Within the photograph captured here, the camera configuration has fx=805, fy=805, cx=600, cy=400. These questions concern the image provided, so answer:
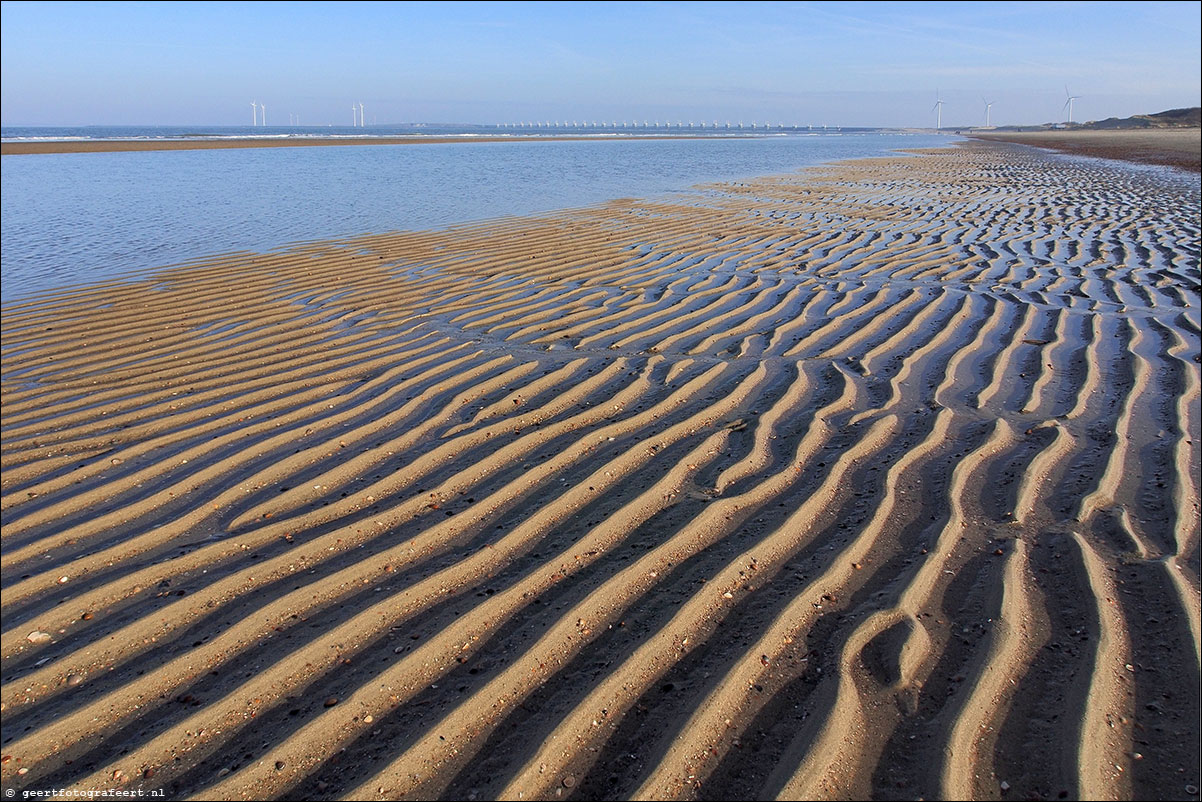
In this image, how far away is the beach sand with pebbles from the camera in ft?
8.60

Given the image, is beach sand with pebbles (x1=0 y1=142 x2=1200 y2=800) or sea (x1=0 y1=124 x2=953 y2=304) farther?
sea (x1=0 y1=124 x2=953 y2=304)

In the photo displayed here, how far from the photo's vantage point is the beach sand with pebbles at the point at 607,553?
2621mm

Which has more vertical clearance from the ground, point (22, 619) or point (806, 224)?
point (806, 224)

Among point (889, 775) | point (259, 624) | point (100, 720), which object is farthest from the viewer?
point (259, 624)

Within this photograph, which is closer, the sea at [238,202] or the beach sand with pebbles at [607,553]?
the beach sand with pebbles at [607,553]

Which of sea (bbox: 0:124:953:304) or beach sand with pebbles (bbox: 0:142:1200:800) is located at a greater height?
sea (bbox: 0:124:953:304)

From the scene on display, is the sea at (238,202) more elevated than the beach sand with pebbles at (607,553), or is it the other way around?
the sea at (238,202)

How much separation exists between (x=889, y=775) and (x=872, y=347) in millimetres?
5135

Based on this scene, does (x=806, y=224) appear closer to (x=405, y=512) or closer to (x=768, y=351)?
(x=768, y=351)

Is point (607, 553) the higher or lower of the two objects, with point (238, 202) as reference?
lower

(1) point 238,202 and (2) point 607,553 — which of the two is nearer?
(2) point 607,553

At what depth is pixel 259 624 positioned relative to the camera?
3301mm

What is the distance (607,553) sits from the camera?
381cm

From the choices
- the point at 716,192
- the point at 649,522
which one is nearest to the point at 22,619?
the point at 649,522
